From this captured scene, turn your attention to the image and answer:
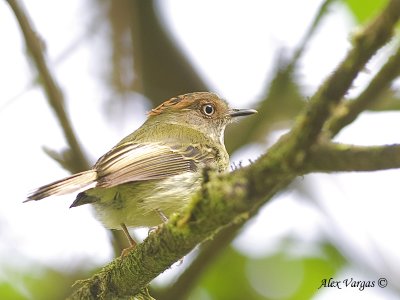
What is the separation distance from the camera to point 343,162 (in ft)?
6.88

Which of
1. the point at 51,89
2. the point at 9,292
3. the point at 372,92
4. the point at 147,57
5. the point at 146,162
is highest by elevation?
the point at 147,57

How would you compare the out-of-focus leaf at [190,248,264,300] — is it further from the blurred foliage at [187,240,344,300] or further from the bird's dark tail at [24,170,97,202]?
the bird's dark tail at [24,170,97,202]

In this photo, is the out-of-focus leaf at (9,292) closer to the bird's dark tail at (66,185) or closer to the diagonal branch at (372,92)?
the bird's dark tail at (66,185)

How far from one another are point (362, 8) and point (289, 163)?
4.08 m

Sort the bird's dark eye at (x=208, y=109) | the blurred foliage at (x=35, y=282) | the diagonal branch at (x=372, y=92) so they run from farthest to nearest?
the bird's dark eye at (x=208, y=109)
the blurred foliage at (x=35, y=282)
the diagonal branch at (x=372, y=92)

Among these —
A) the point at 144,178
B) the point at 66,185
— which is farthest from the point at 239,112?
the point at 66,185

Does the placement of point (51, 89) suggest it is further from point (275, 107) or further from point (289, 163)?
point (289, 163)

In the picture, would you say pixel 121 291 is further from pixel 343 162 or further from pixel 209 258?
pixel 343 162

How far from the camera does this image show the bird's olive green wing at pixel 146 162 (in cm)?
489

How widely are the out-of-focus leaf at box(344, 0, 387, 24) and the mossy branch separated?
3437 mm

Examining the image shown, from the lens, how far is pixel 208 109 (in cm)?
730

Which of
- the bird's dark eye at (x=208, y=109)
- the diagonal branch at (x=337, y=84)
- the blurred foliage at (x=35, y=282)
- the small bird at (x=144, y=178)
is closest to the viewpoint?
the diagonal branch at (x=337, y=84)

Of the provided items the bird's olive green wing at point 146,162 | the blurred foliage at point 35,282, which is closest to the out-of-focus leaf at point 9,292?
the blurred foliage at point 35,282

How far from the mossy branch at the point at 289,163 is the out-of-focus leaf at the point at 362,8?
11.3 feet
